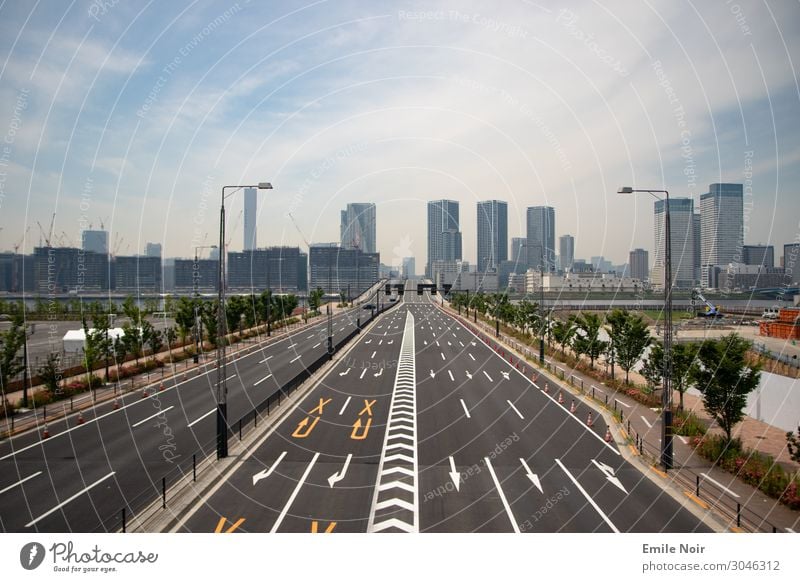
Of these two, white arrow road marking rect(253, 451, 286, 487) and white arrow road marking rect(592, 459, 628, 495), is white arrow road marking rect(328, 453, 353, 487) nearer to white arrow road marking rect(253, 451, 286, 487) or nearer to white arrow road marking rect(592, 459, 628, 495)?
white arrow road marking rect(253, 451, 286, 487)

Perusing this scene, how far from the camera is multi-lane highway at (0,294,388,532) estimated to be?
535 inches

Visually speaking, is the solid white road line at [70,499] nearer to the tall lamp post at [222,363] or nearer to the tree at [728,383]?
the tall lamp post at [222,363]

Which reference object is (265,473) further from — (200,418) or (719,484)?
(719,484)

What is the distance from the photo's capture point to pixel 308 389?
30.7 m

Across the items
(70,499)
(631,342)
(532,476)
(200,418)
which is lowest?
(200,418)

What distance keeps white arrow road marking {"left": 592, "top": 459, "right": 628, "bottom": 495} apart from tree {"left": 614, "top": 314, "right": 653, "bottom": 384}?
15.3 metres

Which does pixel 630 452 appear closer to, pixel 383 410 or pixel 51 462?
pixel 383 410

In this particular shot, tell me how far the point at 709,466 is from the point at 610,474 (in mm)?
3914

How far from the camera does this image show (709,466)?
17031 millimetres

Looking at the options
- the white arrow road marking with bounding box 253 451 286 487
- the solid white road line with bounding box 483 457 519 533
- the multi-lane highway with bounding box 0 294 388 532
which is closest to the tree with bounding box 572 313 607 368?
the solid white road line with bounding box 483 457 519 533

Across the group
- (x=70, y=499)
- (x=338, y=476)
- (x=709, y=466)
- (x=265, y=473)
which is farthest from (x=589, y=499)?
(x=70, y=499)

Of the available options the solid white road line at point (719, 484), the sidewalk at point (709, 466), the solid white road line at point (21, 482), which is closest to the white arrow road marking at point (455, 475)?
the sidewalk at point (709, 466)
